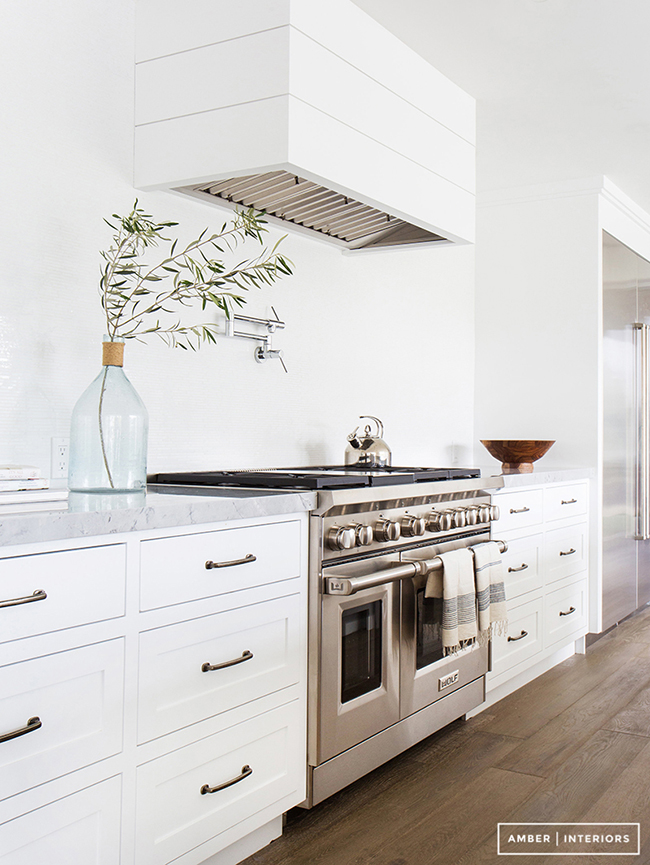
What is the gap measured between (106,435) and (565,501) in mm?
2405

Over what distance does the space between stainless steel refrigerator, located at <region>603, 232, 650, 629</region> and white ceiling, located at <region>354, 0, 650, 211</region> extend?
672 millimetres

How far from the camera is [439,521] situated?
8.43 ft

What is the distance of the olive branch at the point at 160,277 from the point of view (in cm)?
225

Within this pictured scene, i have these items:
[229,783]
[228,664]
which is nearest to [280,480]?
[228,664]

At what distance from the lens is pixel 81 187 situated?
2283mm

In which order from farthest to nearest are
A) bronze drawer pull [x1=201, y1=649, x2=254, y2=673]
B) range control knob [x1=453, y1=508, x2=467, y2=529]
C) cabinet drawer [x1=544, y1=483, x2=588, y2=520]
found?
cabinet drawer [x1=544, y1=483, x2=588, y2=520], range control knob [x1=453, y1=508, x2=467, y2=529], bronze drawer pull [x1=201, y1=649, x2=254, y2=673]

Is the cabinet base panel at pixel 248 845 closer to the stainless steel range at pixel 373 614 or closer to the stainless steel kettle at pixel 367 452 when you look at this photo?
the stainless steel range at pixel 373 614

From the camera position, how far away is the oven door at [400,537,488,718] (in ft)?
8.09

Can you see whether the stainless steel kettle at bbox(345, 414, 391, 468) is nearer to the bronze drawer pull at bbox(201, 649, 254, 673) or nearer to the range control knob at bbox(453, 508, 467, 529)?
the range control knob at bbox(453, 508, 467, 529)

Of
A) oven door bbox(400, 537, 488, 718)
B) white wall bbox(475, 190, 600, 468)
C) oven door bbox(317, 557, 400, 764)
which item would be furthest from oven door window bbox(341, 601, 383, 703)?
white wall bbox(475, 190, 600, 468)

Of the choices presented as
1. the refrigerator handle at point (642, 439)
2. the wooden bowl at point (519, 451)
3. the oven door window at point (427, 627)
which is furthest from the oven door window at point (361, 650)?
the refrigerator handle at point (642, 439)

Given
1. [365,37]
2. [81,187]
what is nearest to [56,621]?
[81,187]

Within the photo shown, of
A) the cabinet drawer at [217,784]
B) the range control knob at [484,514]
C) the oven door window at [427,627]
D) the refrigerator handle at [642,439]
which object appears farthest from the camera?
the refrigerator handle at [642,439]

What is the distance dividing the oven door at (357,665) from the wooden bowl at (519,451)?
1658 millimetres
